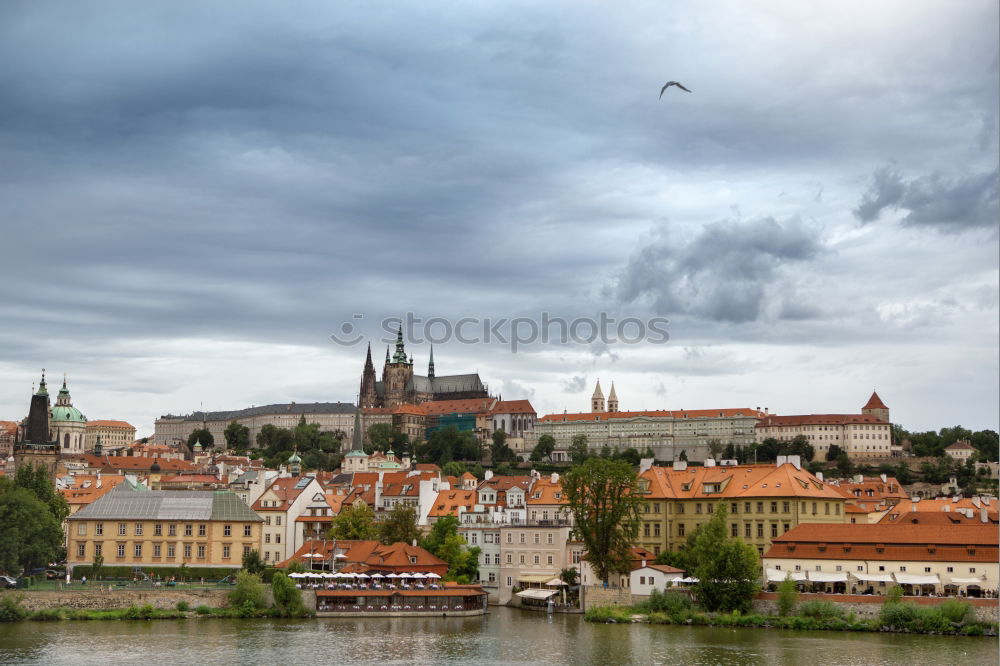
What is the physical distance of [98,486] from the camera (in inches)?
4114

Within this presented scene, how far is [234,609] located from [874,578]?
29.8 meters

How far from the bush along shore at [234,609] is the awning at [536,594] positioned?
11899mm

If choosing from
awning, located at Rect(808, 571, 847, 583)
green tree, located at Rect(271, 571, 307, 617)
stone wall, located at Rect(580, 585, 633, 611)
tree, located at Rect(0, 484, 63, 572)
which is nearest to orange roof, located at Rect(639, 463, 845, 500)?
awning, located at Rect(808, 571, 847, 583)

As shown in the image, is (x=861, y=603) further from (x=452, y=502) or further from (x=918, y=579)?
(x=452, y=502)

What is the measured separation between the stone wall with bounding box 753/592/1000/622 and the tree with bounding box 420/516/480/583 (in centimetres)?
1846

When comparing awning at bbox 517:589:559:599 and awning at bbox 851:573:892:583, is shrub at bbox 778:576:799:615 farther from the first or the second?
awning at bbox 517:589:559:599

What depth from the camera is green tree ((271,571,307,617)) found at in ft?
200

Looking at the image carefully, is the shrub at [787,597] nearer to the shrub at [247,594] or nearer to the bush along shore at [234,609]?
the bush along shore at [234,609]

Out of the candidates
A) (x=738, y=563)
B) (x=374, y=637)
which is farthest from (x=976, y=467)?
(x=374, y=637)

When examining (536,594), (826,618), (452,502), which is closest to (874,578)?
(826,618)

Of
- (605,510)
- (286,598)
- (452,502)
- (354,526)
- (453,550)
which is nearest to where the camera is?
(286,598)

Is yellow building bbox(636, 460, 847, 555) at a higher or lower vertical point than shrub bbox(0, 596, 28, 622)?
higher

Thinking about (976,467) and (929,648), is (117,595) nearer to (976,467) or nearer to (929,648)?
(929,648)

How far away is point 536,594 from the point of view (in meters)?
66.8
